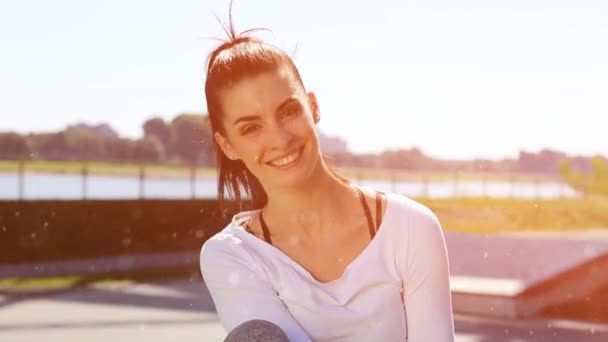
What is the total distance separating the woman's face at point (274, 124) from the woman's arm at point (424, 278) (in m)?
0.43

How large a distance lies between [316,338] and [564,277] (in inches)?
381

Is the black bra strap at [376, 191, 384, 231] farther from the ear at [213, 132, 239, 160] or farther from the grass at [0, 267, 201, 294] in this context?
the grass at [0, 267, 201, 294]

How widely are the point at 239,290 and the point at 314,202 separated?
426mm

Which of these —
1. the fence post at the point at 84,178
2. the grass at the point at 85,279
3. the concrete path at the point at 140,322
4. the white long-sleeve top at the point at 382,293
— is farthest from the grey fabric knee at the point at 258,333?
the fence post at the point at 84,178

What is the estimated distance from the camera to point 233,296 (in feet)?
11.5

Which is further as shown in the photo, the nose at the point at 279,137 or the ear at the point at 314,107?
the ear at the point at 314,107

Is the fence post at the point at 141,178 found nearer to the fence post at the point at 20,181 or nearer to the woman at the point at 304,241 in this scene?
the fence post at the point at 20,181

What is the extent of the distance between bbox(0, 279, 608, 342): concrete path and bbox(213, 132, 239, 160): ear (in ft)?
20.8

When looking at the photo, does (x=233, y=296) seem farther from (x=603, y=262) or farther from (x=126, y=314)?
(x=603, y=262)

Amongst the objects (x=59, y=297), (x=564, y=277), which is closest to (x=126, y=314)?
(x=59, y=297)

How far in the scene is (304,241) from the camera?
137 inches

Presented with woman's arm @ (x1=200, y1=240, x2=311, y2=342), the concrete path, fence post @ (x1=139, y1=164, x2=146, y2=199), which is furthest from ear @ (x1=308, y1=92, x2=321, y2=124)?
fence post @ (x1=139, y1=164, x2=146, y2=199)

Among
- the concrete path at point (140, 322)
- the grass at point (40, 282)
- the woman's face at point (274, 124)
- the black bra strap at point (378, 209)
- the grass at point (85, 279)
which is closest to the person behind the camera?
the woman's face at point (274, 124)

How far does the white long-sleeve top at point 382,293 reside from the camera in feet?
10.7
